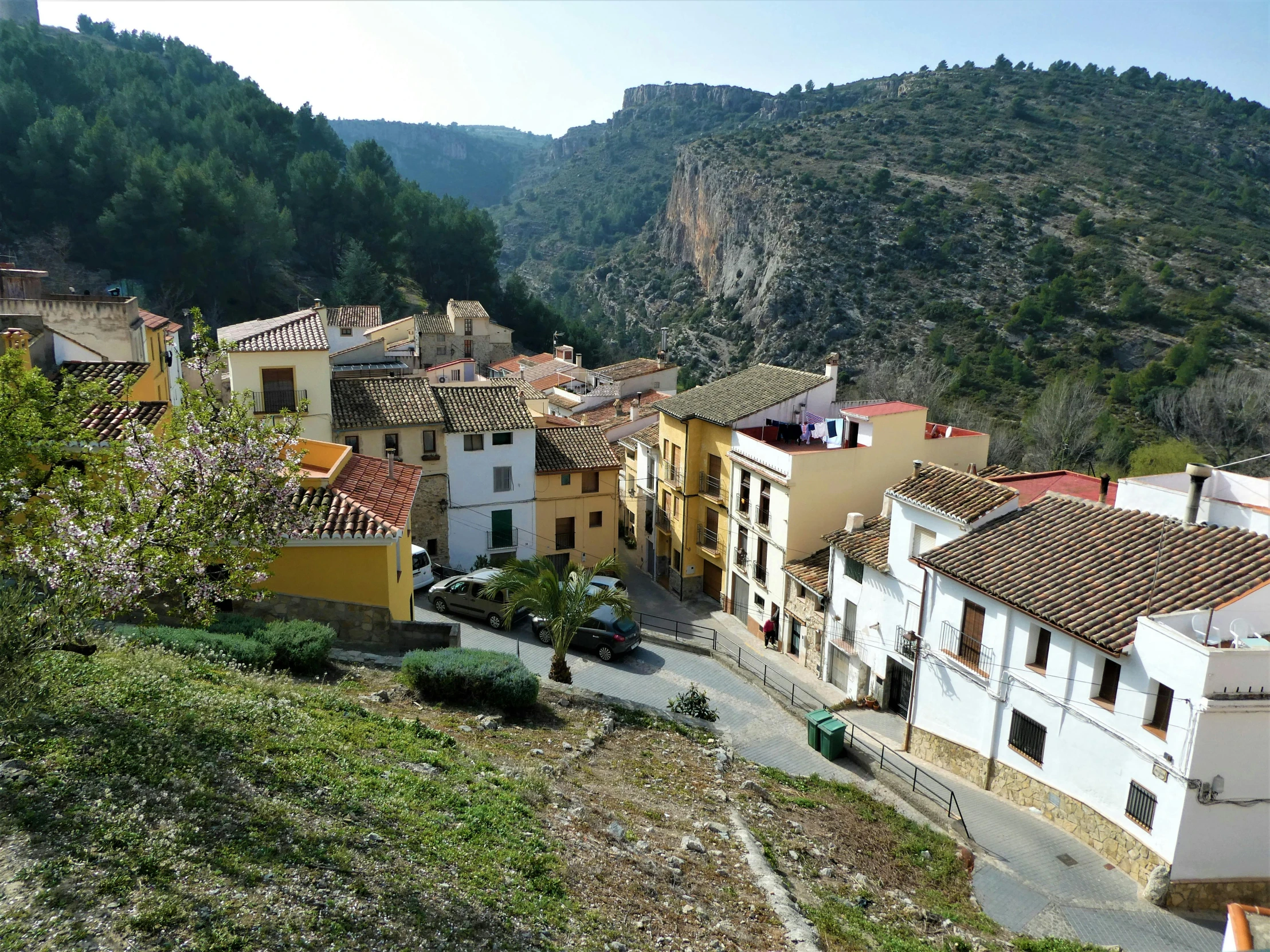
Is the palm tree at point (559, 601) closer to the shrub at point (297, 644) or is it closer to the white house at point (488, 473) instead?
the shrub at point (297, 644)

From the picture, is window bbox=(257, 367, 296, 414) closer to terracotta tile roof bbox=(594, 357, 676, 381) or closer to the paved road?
the paved road

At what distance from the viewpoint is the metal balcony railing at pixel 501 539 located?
33344 mm

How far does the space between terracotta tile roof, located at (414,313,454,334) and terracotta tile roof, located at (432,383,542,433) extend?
30495 millimetres

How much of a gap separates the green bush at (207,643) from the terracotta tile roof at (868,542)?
16.2 metres

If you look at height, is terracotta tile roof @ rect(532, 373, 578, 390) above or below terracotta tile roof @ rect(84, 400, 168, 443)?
below

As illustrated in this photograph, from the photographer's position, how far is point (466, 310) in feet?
217

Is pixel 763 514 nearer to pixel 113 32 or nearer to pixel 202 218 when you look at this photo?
pixel 202 218

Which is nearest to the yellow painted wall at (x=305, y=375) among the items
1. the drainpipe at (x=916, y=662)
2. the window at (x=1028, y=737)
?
the drainpipe at (x=916, y=662)

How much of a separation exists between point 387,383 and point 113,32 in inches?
5239

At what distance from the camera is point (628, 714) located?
16547mm

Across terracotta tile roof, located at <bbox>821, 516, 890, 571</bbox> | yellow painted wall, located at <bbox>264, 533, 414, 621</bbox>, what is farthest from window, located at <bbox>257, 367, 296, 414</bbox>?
terracotta tile roof, located at <bbox>821, 516, 890, 571</bbox>

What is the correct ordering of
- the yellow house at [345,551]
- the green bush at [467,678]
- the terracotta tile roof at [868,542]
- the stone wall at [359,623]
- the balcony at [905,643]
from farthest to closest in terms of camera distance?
the terracotta tile roof at [868,542] → the balcony at [905,643] → the yellow house at [345,551] → the stone wall at [359,623] → the green bush at [467,678]

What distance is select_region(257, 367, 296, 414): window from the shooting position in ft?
96.2

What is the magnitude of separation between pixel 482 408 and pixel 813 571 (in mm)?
14391
